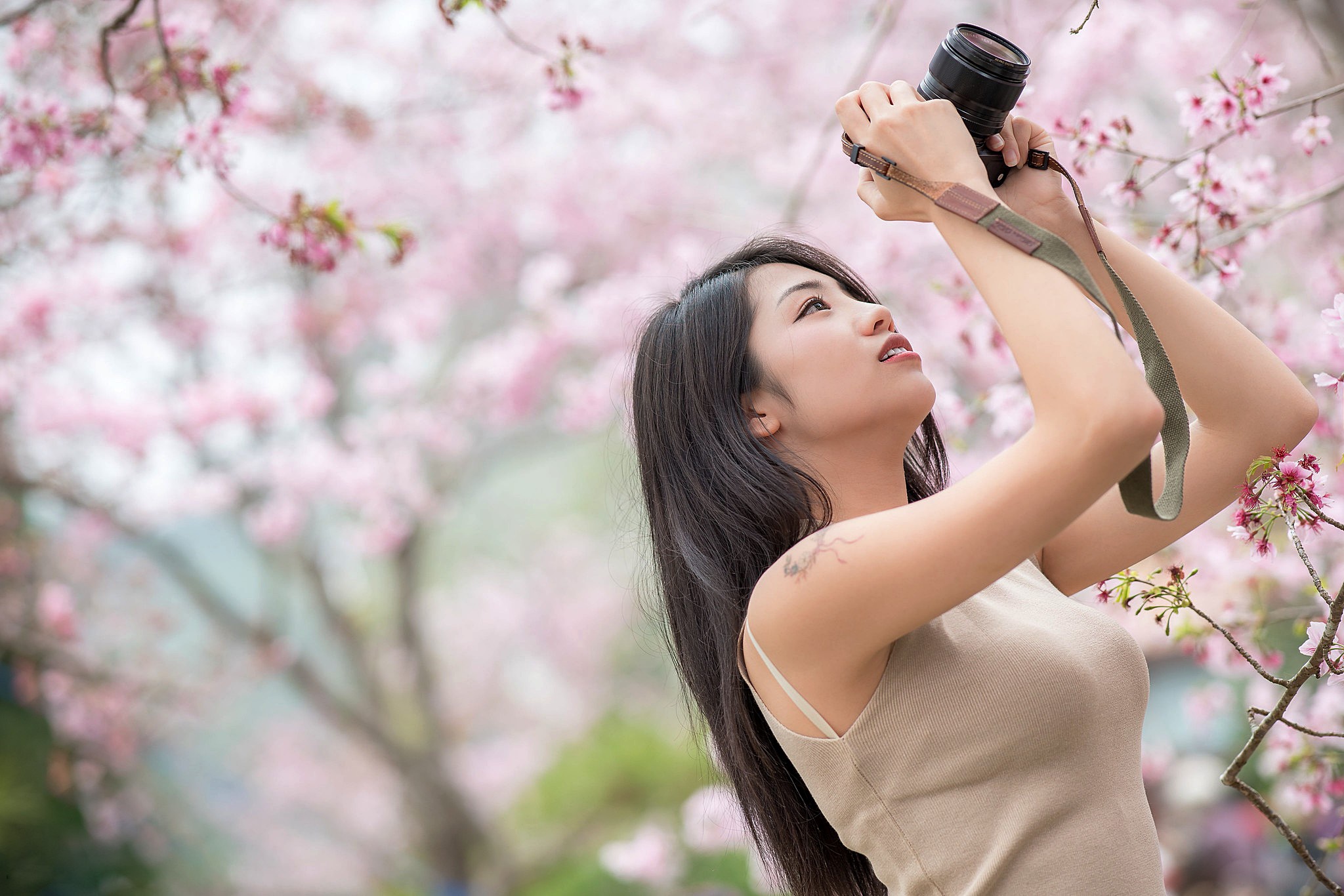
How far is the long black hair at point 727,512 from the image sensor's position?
1235 mm

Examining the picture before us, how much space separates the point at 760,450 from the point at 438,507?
4.59 m

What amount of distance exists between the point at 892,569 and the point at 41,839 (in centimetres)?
514

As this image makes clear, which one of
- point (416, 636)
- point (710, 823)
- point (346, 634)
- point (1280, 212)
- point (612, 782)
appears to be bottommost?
point (1280, 212)

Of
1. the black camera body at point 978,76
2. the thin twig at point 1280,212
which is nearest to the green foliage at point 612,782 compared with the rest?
the thin twig at point 1280,212

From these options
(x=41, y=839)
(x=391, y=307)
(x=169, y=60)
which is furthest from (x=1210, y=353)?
(x=41, y=839)

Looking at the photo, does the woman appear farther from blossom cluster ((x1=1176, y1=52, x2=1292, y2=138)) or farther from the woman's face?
blossom cluster ((x1=1176, y1=52, x2=1292, y2=138))

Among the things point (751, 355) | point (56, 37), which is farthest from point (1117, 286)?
point (56, 37)

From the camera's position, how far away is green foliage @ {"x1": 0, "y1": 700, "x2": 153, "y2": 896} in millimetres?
4707

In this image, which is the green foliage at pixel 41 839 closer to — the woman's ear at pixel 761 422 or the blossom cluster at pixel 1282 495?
the woman's ear at pixel 761 422

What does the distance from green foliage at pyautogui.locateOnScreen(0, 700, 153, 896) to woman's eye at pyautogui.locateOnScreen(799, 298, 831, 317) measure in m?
4.84

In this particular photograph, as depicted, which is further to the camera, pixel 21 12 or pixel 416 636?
pixel 416 636

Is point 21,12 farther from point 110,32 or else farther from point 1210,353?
point 1210,353

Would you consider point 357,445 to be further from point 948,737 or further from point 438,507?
point 948,737

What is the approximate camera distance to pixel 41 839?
4816 mm
